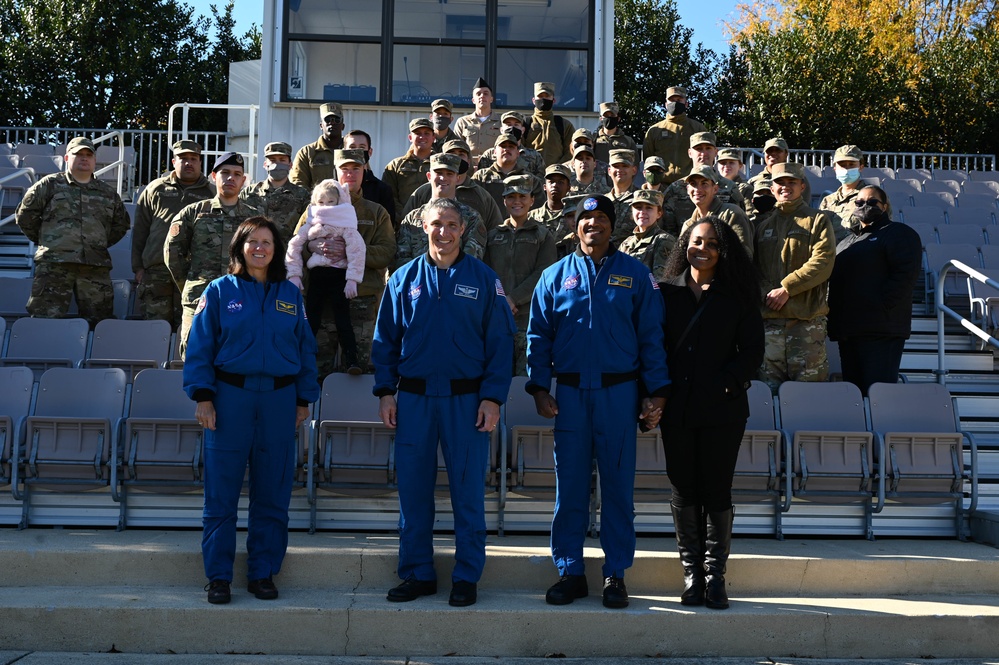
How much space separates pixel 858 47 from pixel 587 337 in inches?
639

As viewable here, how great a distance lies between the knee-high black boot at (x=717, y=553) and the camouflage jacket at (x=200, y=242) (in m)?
3.70

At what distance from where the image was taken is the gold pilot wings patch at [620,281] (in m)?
5.16

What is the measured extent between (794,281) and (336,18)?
6.74m

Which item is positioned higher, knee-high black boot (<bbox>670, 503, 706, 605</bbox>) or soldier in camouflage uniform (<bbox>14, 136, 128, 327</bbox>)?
soldier in camouflage uniform (<bbox>14, 136, 128, 327</bbox>)

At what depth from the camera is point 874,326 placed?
679 cm

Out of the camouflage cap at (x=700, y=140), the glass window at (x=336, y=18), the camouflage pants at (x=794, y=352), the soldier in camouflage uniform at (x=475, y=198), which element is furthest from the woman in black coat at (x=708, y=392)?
the glass window at (x=336, y=18)

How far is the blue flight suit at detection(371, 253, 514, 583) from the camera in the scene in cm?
504

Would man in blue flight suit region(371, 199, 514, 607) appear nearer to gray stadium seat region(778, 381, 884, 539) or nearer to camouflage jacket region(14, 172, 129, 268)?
gray stadium seat region(778, 381, 884, 539)

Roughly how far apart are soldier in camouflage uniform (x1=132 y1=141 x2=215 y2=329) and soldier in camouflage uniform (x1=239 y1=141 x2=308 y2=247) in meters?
0.68

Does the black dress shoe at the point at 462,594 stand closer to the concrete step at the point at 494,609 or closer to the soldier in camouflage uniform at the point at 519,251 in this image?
the concrete step at the point at 494,609

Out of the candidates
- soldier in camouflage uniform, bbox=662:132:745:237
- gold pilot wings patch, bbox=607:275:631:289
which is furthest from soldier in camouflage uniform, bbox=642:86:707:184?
gold pilot wings patch, bbox=607:275:631:289

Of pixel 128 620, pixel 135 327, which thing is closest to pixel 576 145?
pixel 135 327

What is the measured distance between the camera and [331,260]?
6.79 metres

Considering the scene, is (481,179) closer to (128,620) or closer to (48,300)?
(48,300)
